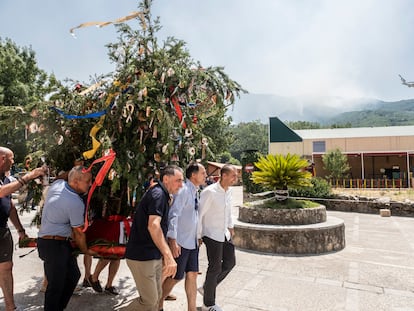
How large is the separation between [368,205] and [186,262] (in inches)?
501

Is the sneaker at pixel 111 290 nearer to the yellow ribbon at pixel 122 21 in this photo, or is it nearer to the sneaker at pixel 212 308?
the sneaker at pixel 212 308

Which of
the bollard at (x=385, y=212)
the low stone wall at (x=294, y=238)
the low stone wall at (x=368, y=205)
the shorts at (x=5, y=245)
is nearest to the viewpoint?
the shorts at (x=5, y=245)

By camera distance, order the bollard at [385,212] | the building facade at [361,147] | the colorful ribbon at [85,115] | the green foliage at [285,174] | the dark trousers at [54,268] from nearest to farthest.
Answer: the dark trousers at [54,268], the colorful ribbon at [85,115], the green foliage at [285,174], the bollard at [385,212], the building facade at [361,147]

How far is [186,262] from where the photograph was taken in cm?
371

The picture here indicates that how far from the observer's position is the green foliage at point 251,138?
3314 inches

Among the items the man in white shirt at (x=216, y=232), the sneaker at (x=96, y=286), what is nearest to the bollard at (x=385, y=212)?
the man in white shirt at (x=216, y=232)

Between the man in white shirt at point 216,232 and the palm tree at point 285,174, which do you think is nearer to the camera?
the man in white shirt at point 216,232

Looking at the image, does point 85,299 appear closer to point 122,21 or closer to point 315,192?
point 122,21

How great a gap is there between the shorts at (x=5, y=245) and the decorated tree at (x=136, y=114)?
1.05m

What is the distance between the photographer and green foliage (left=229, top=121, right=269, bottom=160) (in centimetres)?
8419

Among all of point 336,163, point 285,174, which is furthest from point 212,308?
point 336,163

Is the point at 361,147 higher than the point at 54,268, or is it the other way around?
the point at 361,147

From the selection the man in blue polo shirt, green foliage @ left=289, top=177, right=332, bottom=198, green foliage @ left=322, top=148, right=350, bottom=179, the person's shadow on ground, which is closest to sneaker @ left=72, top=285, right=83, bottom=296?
the person's shadow on ground

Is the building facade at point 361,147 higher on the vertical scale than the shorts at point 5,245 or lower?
higher
